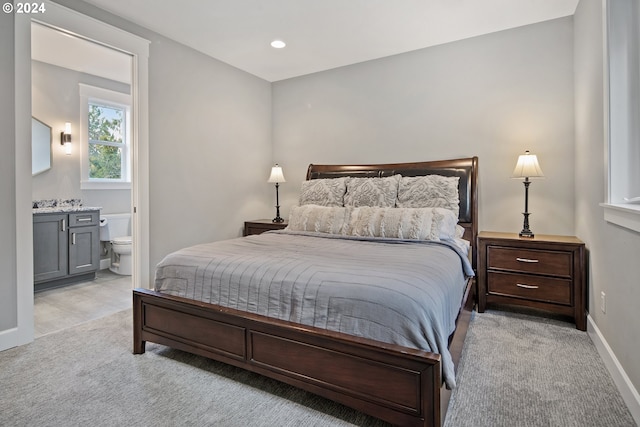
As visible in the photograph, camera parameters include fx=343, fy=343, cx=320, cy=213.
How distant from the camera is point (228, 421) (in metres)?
1.61

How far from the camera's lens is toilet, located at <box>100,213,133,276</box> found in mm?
4355

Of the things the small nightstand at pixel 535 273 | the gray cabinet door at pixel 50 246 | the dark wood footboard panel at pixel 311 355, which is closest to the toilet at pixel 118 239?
the gray cabinet door at pixel 50 246

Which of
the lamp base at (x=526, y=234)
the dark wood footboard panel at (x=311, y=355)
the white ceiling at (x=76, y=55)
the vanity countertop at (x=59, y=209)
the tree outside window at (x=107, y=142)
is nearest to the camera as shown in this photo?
the dark wood footboard panel at (x=311, y=355)

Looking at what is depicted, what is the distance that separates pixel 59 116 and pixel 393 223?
436 centimetres

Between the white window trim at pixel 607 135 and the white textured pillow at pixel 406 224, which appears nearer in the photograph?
the white window trim at pixel 607 135

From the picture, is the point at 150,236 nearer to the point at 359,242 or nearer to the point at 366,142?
the point at 359,242

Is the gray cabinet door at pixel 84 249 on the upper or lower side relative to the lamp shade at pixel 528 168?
lower

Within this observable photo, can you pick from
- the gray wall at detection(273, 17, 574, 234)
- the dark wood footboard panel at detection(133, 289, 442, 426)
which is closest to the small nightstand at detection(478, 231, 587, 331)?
the gray wall at detection(273, 17, 574, 234)

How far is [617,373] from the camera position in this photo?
1.86 metres

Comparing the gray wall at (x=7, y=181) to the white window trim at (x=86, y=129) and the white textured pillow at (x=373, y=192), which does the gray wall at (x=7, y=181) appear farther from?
the white textured pillow at (x=373, y=192)

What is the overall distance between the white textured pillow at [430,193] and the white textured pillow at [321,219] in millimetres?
594

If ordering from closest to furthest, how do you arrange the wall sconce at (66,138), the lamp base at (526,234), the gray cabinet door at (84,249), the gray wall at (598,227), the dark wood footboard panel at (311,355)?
the dark wood footboard panel at (311,355), the gray wall at (598,227), the lamp base at (526,234), the gray cabinet door at (84,249), the wall sconce at (66,138)

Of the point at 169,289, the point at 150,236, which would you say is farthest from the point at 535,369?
the point at 150,236

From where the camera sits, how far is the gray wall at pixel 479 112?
3.16 meters
